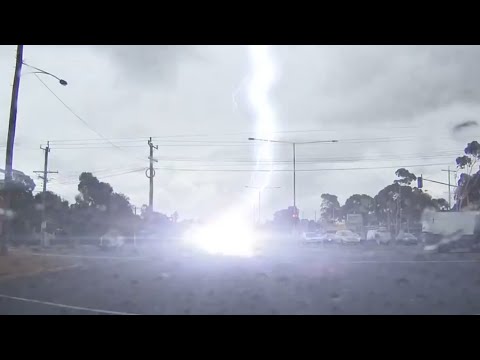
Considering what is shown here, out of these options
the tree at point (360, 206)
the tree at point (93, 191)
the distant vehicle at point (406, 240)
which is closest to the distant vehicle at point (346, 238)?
the distant vehicle at point (406, 240)

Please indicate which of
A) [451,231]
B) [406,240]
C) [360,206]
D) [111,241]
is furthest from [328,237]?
[360,206]

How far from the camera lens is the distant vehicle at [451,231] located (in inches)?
1318

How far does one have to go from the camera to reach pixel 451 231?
121ft

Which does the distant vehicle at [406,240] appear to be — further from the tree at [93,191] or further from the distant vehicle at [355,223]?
the tree at [93,191]

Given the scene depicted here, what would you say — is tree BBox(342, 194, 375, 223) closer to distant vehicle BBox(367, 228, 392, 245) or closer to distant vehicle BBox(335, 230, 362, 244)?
distant vehicle BBox(367, 228, 392, 245)

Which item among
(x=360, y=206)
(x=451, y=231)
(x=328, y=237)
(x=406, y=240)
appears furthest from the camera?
(x=360, y=206)

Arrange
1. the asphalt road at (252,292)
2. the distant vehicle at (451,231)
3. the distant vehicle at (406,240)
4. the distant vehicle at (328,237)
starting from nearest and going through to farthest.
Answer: the asphalt road at (252,292), the distant vehicle at (451,231), the distant vehicle at (406,240), the distant vehicle at (328,237)

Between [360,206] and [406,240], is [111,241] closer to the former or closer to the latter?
[406,240]

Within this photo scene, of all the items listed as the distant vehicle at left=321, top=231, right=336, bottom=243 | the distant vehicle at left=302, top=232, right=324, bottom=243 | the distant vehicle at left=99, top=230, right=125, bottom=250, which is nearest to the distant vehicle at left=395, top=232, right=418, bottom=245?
the distant vehicle at left=321, top=231, right=336, bottom=243

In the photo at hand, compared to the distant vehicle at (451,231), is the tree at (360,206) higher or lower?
higher

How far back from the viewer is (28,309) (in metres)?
10.0
